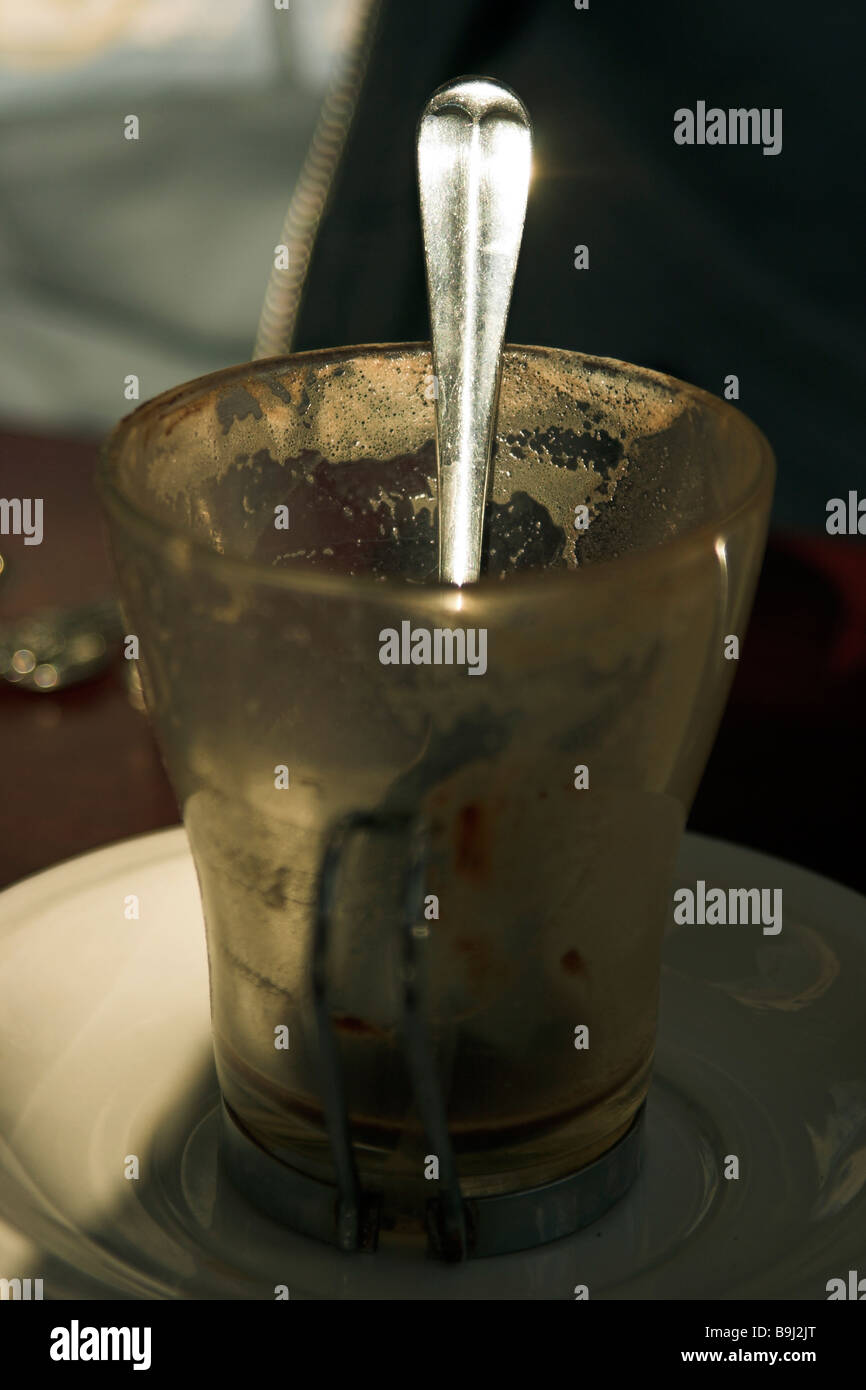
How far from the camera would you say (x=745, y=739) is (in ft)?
1.51

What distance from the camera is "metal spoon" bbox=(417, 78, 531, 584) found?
277 mm

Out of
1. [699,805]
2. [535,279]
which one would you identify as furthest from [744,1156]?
[535,279]

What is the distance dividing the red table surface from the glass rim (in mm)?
Result: 167

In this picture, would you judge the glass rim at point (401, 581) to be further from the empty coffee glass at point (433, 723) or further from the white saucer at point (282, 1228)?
the white saucer at point (282, 1228)

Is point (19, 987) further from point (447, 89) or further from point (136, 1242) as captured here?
point (447, 89)

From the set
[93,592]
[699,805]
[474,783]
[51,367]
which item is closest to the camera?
[474,783]

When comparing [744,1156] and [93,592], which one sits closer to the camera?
[744,1156]

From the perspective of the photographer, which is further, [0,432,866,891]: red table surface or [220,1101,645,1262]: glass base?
[0,432,866,891]: red table surface

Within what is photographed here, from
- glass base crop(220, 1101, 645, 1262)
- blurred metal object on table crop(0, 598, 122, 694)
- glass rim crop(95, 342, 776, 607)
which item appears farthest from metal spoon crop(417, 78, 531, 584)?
blurred metal object on table crop(0, 598, 122, 694)

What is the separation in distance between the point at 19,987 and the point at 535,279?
69 cm

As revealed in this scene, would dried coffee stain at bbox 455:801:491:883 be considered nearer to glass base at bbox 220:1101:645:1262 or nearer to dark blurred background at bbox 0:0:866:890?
glass base at bbox 220:1101:645:1262

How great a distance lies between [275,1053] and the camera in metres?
0.27

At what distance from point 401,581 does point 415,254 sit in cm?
74

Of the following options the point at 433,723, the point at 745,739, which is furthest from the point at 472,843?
the point at 745,739
